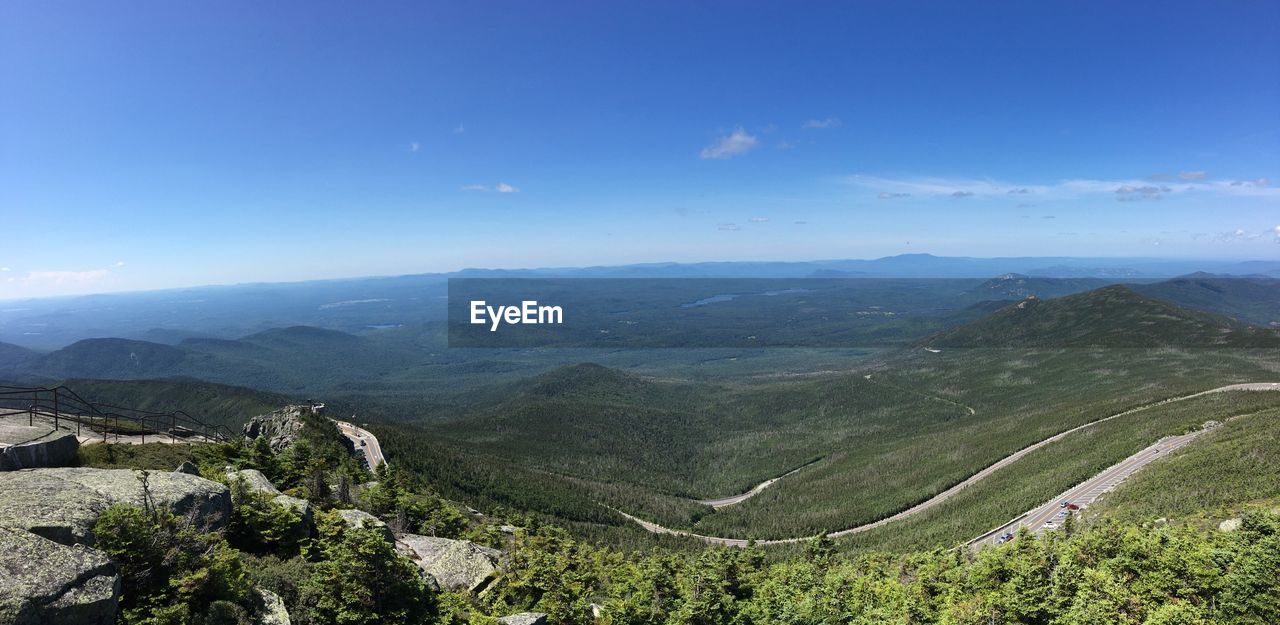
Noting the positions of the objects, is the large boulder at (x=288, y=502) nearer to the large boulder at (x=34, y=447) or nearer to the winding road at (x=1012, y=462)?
the large boulder at (x=34, y=447)

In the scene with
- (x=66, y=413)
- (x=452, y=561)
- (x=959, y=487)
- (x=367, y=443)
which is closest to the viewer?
(x=452, y=561)

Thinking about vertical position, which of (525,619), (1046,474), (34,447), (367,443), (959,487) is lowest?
(959,487)

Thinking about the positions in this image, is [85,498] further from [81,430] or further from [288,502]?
[81,430]

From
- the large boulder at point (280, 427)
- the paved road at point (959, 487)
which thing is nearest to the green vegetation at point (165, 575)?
the large boulder at point (280, 427)

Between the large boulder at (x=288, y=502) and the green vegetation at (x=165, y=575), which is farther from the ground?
the green vegetation at (x=165, y=575)

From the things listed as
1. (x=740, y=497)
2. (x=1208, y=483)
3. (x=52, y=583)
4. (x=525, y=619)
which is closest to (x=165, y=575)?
(x=52, y=583)

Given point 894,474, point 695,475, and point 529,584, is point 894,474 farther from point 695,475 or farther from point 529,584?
point 529,584

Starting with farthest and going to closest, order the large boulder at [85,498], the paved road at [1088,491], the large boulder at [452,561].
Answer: the paved road at [1088,491], the large boulder at [452,561], the large boulder at [85,498]
